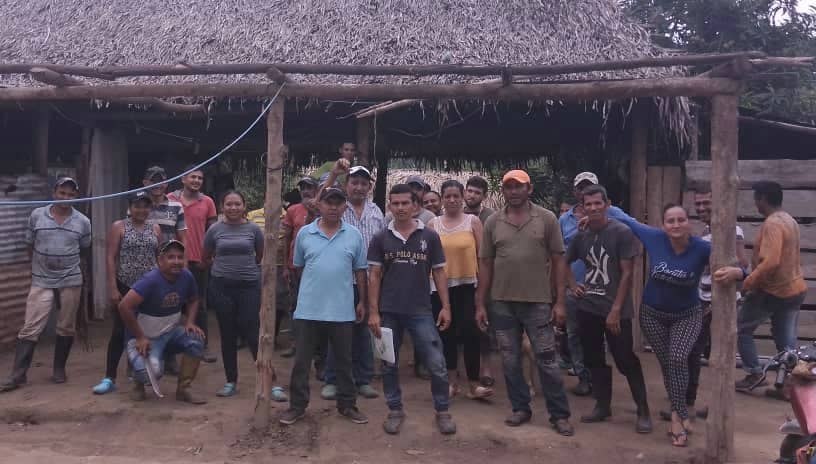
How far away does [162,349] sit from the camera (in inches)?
208

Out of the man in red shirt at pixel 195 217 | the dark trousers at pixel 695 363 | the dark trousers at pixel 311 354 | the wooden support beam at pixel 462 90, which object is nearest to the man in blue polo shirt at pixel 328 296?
the dark trousers at pixel 311 354

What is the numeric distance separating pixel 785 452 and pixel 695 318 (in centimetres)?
100

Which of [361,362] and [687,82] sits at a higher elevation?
[687,82]

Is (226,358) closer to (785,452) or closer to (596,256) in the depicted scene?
(596,256)

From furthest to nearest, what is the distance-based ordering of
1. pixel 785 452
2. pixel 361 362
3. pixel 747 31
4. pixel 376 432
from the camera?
pixel 747 31 → pixel 361 362 → pixel 376 432 → pixel 785 452

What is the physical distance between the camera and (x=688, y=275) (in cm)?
452

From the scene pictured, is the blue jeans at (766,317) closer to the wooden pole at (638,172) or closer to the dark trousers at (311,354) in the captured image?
the wooden pole at (638,172)

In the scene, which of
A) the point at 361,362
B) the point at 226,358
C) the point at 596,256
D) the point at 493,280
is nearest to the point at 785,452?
the point at 596,256

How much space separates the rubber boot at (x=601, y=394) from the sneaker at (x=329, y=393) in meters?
1.71

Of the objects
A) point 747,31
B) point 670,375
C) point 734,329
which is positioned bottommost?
point 670,375

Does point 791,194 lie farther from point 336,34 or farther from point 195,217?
point 195,217

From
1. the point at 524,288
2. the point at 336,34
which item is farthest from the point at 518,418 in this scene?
the point at 336,34

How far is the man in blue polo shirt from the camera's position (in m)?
4.68

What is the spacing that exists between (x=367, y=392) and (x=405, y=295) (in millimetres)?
1006
